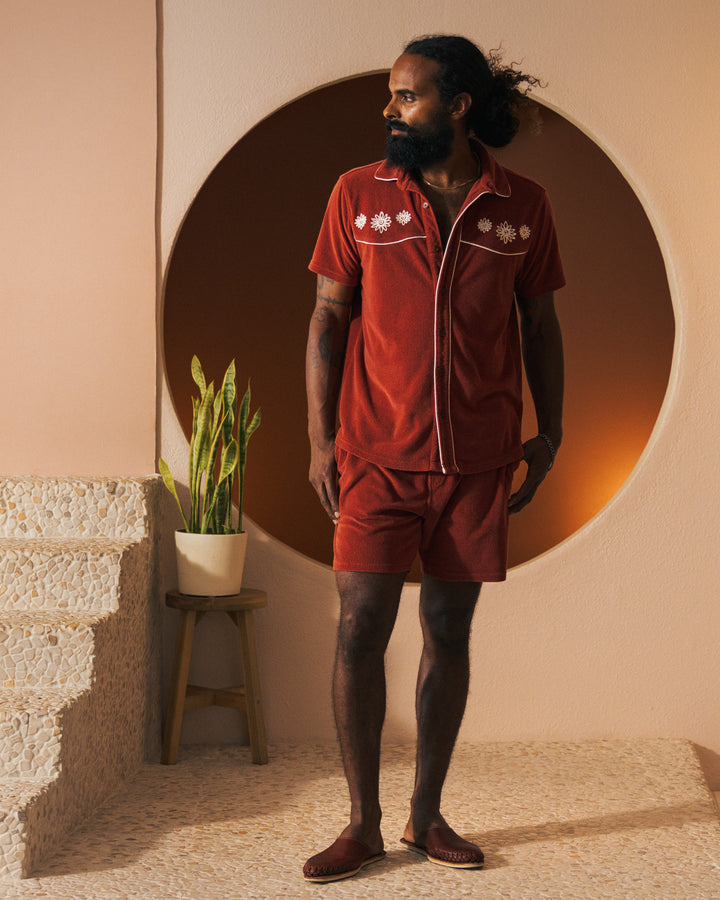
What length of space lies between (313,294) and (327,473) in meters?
1.80

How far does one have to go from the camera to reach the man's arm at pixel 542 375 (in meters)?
2.08

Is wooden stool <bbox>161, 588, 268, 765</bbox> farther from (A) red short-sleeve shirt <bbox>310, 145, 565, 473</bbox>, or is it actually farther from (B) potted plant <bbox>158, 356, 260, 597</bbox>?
(A) red short-sleeve shirt <bbox>310, 145, 565, 473</bbox>

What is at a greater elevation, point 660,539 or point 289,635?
point 660,539

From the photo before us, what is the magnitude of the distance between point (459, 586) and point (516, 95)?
3.36 ft

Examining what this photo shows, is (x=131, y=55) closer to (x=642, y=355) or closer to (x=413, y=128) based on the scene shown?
(x=413, y=128)

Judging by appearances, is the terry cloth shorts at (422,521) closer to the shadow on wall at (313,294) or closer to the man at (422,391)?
the man at (422,391)

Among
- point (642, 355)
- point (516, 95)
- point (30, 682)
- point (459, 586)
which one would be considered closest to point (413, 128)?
point (516, 95)

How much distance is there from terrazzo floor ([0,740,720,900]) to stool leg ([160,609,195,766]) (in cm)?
5

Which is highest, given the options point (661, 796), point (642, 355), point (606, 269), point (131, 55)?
point (131, 55)

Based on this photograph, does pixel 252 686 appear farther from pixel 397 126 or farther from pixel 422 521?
pixel 397 126

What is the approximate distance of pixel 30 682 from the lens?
7.36ft

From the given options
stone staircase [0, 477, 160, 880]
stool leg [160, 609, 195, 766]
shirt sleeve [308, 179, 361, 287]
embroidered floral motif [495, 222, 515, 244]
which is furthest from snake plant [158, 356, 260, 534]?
embroidered floral motif [495, 222, 515, 244]

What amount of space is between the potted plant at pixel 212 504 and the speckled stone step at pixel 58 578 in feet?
0.83

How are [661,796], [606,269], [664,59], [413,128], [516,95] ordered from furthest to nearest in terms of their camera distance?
[606,269] < [664,59] < [661,796] < [516,95] < [413,128]
